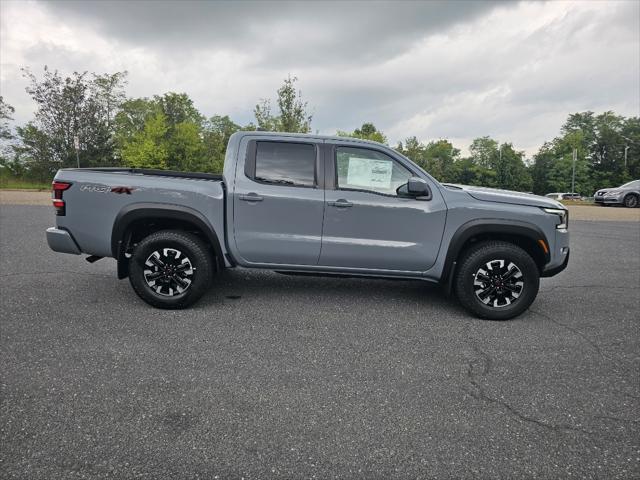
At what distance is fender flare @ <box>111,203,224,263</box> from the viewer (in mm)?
3971

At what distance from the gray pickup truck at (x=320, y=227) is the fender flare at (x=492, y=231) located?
0.03 feet

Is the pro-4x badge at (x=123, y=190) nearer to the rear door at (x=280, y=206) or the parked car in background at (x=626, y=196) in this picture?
the rear door at (x=280, y=206)

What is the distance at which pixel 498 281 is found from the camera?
4.03m

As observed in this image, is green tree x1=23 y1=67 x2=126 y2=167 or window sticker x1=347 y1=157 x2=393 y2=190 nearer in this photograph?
window sticker x1=347 y1=157 x2=393 y2=190

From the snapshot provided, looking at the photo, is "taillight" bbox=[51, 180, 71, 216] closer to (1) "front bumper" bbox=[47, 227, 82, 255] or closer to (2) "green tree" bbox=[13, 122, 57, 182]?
(1) "front bumper" bbox=[47, 227, 82, 255]

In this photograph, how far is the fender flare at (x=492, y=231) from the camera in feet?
13.0

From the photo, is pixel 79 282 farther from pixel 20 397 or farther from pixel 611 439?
pixel 611 439

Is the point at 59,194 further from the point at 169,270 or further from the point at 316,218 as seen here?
the point at 316,218

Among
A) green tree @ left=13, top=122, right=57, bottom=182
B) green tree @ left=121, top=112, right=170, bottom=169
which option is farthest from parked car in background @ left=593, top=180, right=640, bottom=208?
green tree @ left=13, top=122, right=57, bottom=182

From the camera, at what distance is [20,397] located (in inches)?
96.2

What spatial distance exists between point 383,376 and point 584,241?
9.12m

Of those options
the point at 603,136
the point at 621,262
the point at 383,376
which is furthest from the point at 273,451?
the point at 603,136

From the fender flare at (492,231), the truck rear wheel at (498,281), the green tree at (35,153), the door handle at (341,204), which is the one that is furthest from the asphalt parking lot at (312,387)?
the green tree at (35,153)

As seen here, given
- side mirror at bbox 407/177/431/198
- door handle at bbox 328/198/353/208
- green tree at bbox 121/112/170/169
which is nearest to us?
side mirror at bbox 407/177/431/198
